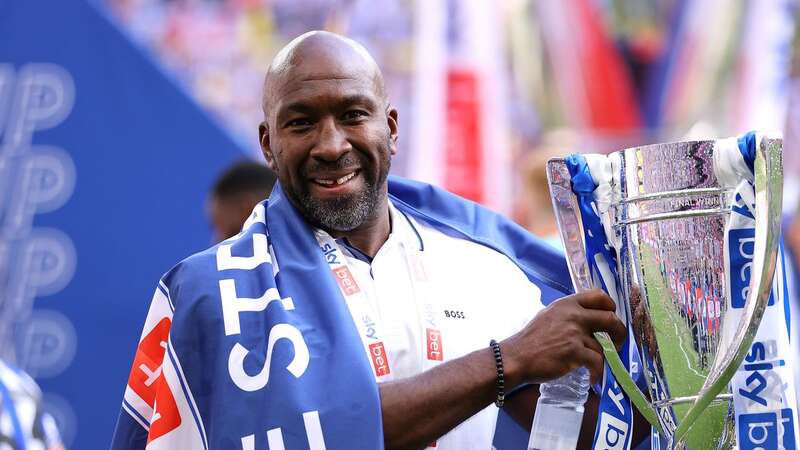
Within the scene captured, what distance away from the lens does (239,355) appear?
8.15 feet

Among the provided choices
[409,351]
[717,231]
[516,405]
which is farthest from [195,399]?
[717,231]

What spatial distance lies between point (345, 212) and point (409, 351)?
312mm

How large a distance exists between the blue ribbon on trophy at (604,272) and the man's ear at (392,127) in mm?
455

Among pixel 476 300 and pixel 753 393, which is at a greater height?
pixel 476 300

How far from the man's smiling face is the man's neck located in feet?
0.12

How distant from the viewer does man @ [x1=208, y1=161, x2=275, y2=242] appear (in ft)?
13.8

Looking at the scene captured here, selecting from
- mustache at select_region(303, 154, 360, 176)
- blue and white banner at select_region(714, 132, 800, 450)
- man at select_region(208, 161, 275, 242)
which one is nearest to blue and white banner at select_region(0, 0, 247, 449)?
man at select_region(208, 161, 275, 242)

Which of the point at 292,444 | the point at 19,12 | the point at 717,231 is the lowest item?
the point at 292,444

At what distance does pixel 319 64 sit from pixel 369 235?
1.21 feet

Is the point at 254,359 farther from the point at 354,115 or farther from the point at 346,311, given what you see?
the point at 354,115

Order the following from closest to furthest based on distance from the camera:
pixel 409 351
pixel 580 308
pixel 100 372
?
pixel 580 308 < pixel 409 351 < pixel 100 372

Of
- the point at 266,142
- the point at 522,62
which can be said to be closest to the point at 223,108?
the point at 522,62

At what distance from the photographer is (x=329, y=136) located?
2.71 m

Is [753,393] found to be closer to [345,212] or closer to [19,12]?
[345,212]
